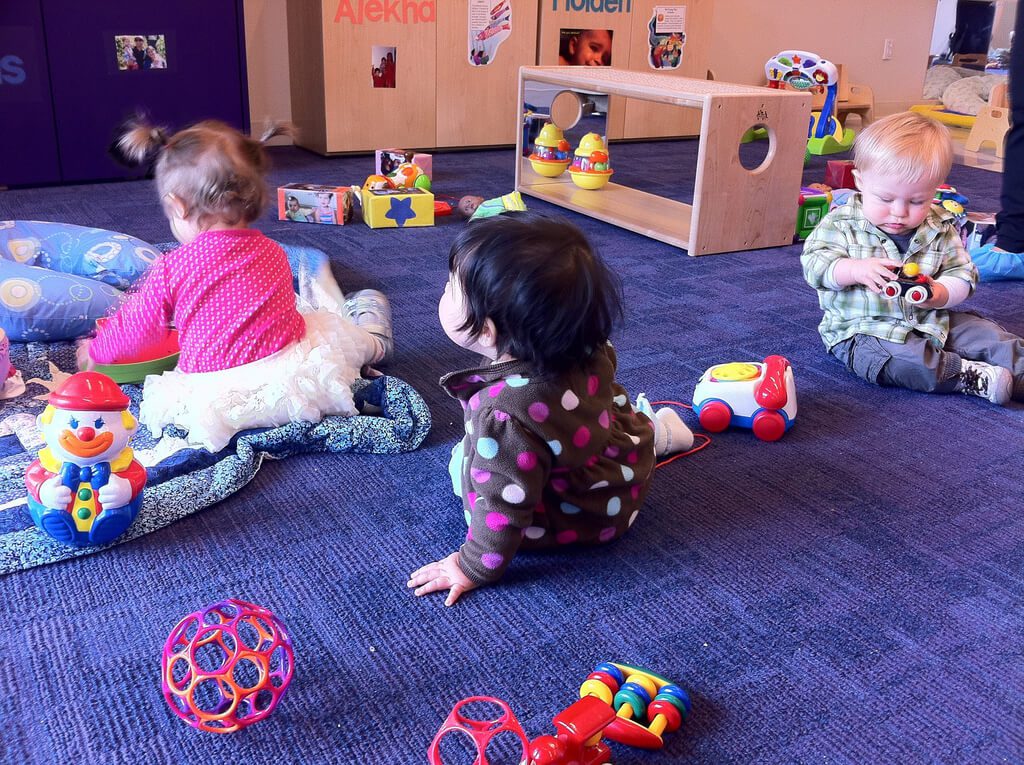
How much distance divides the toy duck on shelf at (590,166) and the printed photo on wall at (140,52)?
1355mm

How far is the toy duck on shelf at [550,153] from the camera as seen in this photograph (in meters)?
2.97

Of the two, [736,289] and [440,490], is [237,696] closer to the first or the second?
[440,490]

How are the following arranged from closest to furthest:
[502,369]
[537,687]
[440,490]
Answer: [537,687], [502,369], [440,490]

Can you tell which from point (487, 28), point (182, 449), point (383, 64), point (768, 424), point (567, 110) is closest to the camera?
point (182, 449)

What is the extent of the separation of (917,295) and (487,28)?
2.50 meters

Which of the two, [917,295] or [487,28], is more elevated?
[487,28]

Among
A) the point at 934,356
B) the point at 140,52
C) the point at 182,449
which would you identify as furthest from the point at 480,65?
the point at 182,449

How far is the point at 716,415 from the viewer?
1.39m

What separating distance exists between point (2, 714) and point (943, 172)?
1.47m

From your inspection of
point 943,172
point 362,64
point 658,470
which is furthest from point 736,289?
point 362,64

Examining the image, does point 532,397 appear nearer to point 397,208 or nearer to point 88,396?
point 88,396

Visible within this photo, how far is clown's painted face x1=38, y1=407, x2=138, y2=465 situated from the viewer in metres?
0.98

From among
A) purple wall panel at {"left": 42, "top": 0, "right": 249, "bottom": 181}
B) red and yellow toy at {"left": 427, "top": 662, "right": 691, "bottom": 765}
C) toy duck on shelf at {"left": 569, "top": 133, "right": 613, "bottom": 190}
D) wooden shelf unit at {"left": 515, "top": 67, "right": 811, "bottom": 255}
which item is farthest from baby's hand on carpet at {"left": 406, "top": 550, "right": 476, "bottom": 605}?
purple wall panel at {"left": 42, "top": 0, "right": 249, "bottom": 181}

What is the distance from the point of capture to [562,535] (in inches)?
42.4
